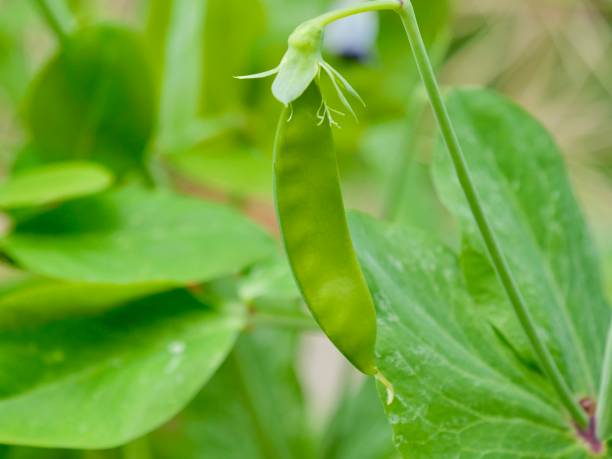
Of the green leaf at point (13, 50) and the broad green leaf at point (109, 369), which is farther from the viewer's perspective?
the green leaf at point (13, 50)

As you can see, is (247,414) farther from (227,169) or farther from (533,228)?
(533,228)

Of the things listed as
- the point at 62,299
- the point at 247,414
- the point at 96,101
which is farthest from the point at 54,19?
the point at 247,414

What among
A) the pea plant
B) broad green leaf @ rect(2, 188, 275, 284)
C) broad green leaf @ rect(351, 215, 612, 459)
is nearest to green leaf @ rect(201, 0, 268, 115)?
the pea plant

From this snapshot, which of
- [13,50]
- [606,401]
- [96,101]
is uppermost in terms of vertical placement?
[13,50]

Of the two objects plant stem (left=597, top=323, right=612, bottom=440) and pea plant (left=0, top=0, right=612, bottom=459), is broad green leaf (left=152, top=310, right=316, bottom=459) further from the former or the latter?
plant stem (left=597, top=323, right=612, bottom=440)

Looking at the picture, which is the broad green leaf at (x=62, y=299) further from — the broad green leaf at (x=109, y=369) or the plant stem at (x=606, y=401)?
the plant stem at (x=606, y=401)

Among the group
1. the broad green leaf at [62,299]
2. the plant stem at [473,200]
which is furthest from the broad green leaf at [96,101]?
the plant stem at [473,200]
